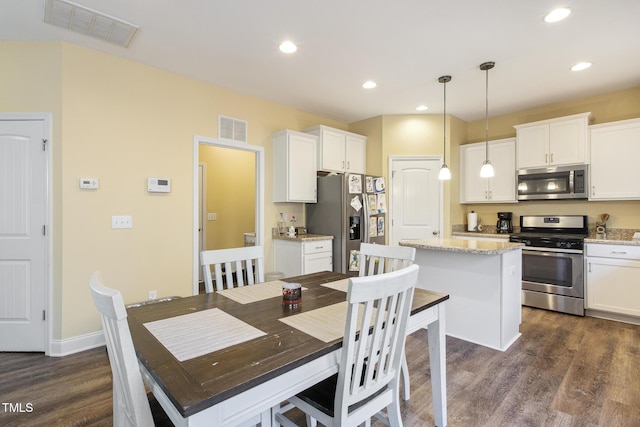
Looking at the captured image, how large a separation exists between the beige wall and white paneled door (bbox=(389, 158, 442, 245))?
2.69 m

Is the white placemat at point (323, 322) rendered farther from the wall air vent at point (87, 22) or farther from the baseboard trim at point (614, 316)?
the baseboard trim at point (614, 316)

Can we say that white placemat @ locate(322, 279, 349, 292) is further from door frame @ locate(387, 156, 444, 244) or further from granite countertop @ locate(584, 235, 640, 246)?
granite countertop @ locate(584, 235, 640, 246)

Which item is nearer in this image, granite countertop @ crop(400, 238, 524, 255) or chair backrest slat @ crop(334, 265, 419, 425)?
chair backrest slat @ crop(334, 265, 419, 425)

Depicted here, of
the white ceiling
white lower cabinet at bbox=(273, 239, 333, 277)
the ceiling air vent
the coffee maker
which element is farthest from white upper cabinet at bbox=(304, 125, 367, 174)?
the coffee maker

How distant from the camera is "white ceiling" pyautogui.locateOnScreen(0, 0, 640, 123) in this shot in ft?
7.28

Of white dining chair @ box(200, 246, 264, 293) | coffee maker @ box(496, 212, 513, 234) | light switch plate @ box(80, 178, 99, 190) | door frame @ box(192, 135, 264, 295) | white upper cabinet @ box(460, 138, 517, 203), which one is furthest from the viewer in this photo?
coffee maker @ box(496, 212, 513, 234)

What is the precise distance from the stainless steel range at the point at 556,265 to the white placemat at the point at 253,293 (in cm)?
348

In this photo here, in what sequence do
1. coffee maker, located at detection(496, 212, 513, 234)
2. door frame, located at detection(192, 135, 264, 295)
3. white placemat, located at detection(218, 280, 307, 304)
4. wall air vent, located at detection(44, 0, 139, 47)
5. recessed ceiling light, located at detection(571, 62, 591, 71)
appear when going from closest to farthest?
white placemat, located at detection(218, 280, 307, 304) → wall air vent, located at detection(44, 0, 139, 47) → recessed ceiling light, located at detection(571, 62, 591, 71) → door frame, located at detection(192, 135, 264, 295) → coffee maker, located at detection(496, 212, 513, 234)

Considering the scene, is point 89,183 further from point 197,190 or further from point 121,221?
point 197,190

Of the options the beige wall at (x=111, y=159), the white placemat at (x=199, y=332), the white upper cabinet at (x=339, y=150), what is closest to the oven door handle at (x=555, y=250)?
the white upper cabinet at (x=339, y=150)

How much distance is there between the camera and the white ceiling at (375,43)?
2.22m

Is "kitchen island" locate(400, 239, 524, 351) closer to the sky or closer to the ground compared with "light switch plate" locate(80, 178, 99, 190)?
closer to the ground

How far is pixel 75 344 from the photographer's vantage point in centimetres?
270

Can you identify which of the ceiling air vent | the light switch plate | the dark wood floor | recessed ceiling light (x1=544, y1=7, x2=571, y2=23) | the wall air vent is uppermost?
the wall air vent
